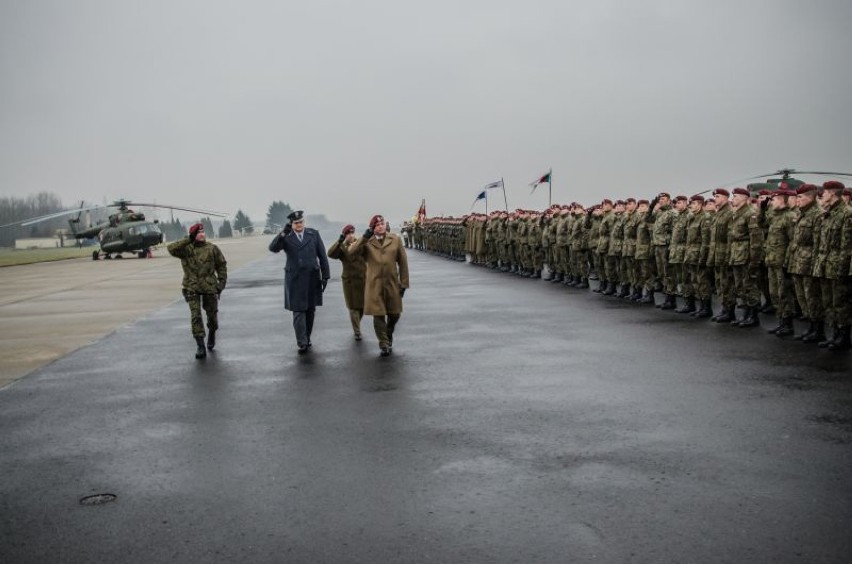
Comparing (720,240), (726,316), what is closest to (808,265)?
(726,316)

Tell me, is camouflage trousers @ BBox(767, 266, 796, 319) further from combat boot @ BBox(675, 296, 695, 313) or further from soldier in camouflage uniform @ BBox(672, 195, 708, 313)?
combat boot @ BBox(675, 296, 695, 313)

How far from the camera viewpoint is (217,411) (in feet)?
23.9

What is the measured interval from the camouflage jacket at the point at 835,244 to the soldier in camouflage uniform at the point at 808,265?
0.20 m

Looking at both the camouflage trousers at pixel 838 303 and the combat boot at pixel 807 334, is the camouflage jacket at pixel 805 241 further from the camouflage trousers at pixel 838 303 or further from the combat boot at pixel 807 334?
the combat boot at pixel 807 334

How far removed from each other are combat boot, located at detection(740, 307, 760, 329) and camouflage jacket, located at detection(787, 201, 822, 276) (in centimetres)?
139

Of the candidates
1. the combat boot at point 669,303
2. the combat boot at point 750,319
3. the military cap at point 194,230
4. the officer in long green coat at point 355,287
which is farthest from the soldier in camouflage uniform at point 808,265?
the military cap at point 194,230

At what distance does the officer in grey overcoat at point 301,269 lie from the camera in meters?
10.8

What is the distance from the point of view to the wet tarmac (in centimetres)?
414

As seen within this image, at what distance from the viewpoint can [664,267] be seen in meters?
15.2

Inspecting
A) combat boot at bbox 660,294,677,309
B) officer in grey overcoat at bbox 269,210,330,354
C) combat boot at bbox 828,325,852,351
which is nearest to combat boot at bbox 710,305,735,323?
combat boot at bbox 660,294,677,309

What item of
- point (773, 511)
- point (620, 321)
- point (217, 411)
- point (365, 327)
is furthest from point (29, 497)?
point (620, 321)

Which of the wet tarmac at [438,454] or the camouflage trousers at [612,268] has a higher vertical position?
the camouflage trousers at [612,268]

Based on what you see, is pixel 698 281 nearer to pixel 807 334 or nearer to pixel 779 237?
pixel 779 237

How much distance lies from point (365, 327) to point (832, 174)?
1526 centimetres
